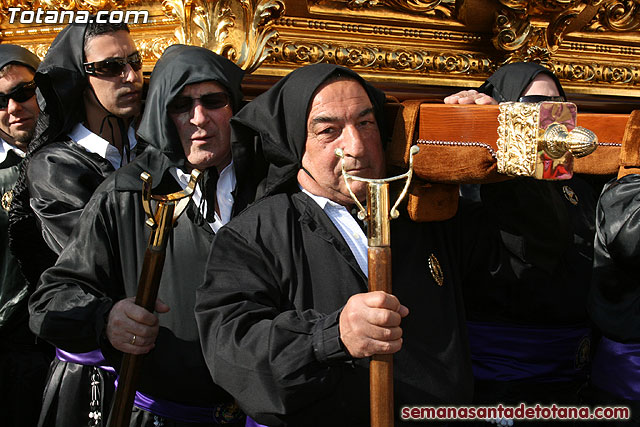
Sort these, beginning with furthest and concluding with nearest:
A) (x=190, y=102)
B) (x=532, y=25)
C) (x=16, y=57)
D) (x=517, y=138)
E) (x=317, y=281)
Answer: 1. (x=532, y=25)
2. (x=16, y=57)
3. (x=190, y=102)
4. (x=317, y=281)
5. (x=517, y=138)

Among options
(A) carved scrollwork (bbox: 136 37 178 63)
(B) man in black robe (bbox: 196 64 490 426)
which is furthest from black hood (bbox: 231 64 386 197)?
(A) carved scrollwork (bbox: 136 37 178 63)

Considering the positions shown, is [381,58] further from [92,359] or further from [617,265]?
[92,359]

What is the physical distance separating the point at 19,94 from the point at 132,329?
5.75 ft

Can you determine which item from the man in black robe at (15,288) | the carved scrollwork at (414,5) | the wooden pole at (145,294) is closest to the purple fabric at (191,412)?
the wooden pole at (145,294)

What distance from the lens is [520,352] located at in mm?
2621

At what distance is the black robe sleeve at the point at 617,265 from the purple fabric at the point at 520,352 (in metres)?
0.27

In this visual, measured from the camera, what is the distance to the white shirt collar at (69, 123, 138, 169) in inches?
116

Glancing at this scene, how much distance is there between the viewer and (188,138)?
2.52 m

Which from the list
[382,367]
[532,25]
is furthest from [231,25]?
[382,367]

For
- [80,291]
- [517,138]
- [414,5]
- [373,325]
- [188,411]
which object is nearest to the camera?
[373,325]

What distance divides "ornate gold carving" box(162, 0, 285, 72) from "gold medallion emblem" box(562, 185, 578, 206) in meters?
1.42

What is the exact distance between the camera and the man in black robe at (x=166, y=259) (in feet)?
7.52

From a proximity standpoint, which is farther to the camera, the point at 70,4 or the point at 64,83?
the point at 70,4

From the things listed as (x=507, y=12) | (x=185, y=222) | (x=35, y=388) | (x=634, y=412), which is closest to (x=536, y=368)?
(x=634, y=412)
